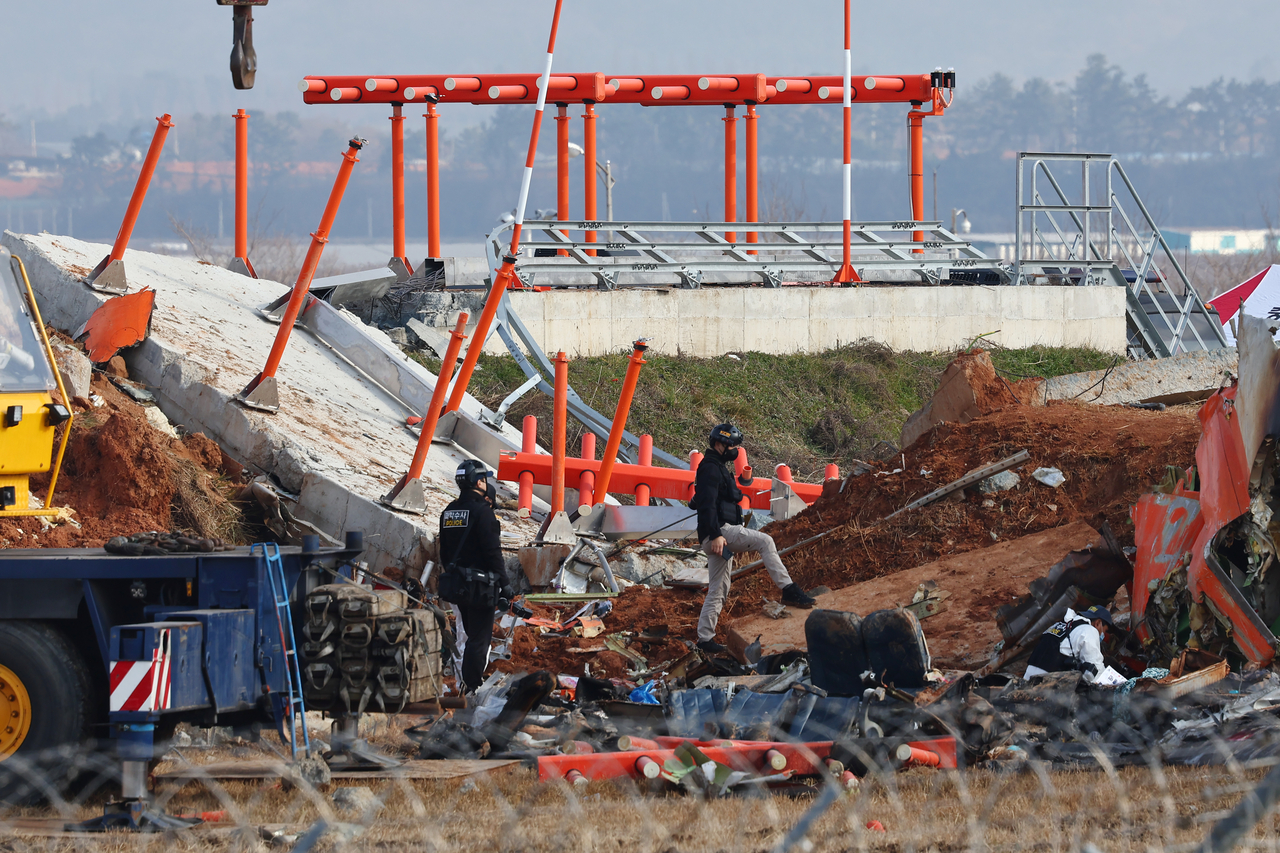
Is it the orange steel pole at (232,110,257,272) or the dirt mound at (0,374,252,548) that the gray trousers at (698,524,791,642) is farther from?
the orange steel pole at (232,110,257,272)

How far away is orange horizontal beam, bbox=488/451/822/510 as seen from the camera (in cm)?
1349

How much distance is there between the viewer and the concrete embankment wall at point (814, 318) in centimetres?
1989

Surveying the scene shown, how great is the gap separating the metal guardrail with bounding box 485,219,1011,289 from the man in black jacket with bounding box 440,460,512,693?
35.6ft

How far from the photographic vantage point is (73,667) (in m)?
6.75

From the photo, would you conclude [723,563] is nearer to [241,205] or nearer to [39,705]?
[39,705]

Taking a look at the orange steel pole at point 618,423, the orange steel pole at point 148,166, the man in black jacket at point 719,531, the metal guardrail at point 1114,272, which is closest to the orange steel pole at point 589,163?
the metal guardrail at point 1114,272

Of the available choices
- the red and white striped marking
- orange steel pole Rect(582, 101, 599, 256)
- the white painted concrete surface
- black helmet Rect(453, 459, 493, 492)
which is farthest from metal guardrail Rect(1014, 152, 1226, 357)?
the red and white striped marking

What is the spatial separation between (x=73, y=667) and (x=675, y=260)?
1564cm

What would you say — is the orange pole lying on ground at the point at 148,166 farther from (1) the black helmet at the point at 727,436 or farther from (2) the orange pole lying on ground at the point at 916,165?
(2) the orange pole lying on ground at the point at 916,165

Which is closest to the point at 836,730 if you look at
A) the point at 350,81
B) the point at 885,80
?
the point at 350,81

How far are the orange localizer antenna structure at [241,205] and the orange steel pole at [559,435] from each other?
732cm

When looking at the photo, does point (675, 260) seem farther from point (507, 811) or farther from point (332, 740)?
point (507, 811)

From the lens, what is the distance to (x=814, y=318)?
21.2 metres

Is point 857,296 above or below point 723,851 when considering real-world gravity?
above
